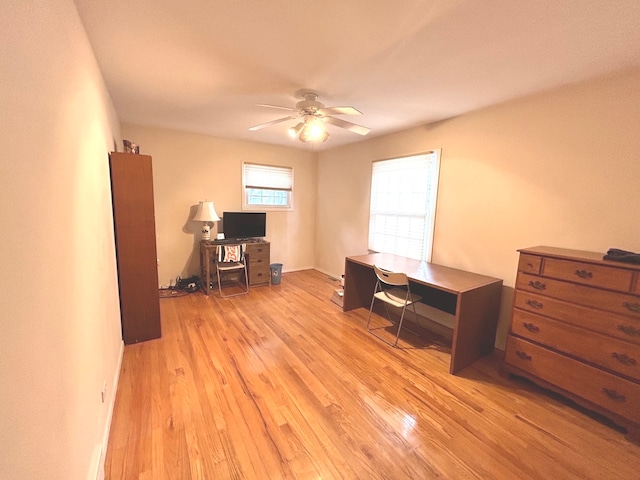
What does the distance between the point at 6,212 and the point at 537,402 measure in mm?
3064

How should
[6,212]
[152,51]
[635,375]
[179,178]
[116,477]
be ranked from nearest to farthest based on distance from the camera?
[6,212] < [116,477] < [635,375] < [152,51] < [179,178]

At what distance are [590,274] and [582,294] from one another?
6.0 inches

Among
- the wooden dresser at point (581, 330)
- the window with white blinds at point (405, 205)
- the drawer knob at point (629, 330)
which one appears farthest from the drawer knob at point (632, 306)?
the window with white blinds at point (405, 205)

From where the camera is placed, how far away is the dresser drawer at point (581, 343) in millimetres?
1695

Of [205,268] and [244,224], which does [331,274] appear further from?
[205,268]

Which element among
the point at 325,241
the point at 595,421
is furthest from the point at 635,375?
the point at 325,241

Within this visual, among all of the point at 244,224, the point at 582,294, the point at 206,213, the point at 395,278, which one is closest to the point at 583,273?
the point at 582,294

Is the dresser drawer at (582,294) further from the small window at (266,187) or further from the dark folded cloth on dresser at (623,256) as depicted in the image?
the small window at (266,187)

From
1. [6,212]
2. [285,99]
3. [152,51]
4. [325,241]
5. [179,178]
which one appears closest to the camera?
[6,212]

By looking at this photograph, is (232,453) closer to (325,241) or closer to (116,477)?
(116,477)

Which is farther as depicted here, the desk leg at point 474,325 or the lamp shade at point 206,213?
the lamp shade at point 206,213

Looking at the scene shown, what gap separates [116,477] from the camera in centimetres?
139

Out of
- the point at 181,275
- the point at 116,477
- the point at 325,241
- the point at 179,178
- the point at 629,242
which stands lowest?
the point at 116,477

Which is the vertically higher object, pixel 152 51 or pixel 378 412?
pixel 152 51
